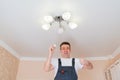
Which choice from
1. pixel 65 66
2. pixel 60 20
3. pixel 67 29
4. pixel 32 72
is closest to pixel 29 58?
pixel 32 72

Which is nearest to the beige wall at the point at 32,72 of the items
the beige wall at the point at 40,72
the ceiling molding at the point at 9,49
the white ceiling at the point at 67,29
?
the beige wall at the point at 40,72

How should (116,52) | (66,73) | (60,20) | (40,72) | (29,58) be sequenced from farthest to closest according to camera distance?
(29,58) → (40,72) → (116,52) → (60,20) → (66,73)

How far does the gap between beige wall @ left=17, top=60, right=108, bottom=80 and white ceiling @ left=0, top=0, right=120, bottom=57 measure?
1.24 ft

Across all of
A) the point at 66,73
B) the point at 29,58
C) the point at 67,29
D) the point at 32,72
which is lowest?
the point at 66,73

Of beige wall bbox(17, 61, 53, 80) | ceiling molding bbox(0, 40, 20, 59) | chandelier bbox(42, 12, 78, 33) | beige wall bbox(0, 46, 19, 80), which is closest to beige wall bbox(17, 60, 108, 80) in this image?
beige wall bbox(17, 61, 53, 80)

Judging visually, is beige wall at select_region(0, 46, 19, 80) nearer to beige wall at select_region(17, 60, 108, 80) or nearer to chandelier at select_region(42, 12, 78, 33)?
beige wall at select_region(17, 60, 108, 80)

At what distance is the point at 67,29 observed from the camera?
185cm

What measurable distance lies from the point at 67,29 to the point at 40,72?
55.7 inches

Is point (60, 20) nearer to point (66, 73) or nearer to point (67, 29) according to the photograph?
point (67, 29)

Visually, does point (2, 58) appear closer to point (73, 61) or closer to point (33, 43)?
point (33, 43)

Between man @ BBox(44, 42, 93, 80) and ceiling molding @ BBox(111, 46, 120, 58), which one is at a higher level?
ceiling molding @ BBox(111, 46, 120, 58)

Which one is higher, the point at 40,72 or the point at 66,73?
the point at 40,72

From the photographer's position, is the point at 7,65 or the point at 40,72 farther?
the point at 40,72

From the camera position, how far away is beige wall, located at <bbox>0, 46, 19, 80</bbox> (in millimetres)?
2287
